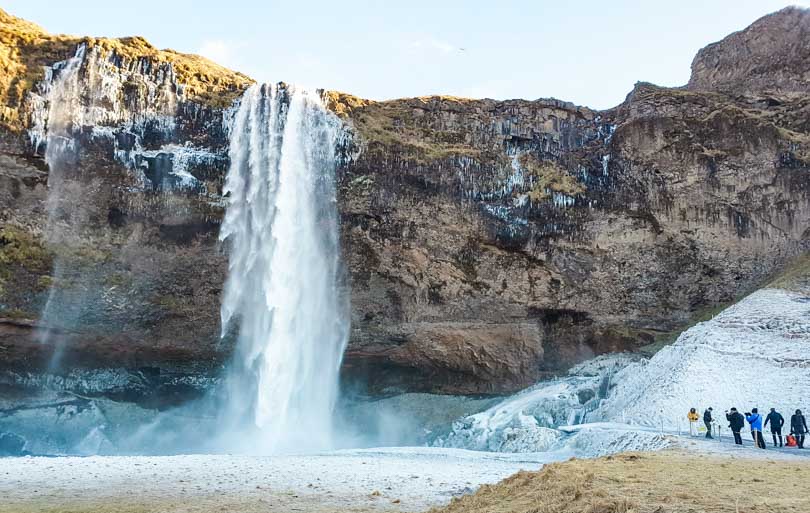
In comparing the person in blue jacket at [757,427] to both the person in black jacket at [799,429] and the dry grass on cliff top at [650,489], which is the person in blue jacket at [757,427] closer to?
the person in black jacket at [799,429]

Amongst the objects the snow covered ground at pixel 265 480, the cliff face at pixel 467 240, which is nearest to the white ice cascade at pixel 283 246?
the cliff face at pixel 467 240

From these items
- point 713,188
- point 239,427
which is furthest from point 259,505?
point 713,188

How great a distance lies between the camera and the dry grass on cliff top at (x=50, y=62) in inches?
1362

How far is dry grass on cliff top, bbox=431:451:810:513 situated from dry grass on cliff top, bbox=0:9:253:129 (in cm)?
2901

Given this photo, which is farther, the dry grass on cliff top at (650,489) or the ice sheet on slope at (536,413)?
the ice sheet on slope at (536,413)

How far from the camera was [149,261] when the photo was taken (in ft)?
123

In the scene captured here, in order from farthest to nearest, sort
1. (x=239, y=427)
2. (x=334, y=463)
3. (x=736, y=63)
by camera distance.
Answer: (x=736, y=63) → (x=239, y=427) → (x=334, y=463)

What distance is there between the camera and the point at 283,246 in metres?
37.5

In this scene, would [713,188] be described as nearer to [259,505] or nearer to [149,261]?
[149,261]

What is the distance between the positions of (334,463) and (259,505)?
7.94 metres

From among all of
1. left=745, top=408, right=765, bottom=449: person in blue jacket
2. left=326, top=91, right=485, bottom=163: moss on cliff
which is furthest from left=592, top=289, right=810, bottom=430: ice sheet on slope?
left=326, top=91, right=485, bottom=163: moss on cliff

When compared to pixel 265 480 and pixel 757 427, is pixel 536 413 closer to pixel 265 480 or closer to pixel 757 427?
pixel 757 427

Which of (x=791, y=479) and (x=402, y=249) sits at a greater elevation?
(x=402, y=249)

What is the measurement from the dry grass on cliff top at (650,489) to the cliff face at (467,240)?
986 inches
